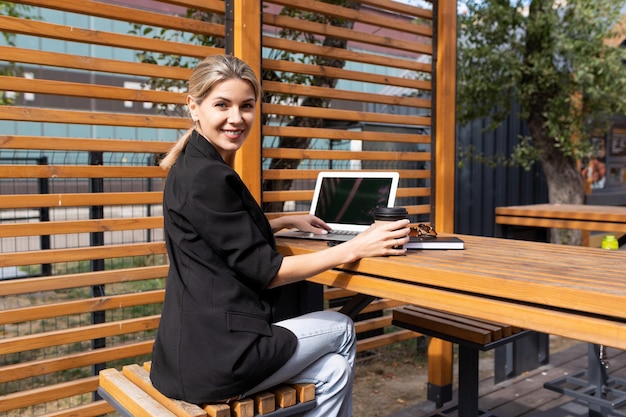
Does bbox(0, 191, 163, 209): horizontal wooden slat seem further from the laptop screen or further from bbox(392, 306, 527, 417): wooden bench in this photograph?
bbox(392, 306, 527, 417): wooden bench

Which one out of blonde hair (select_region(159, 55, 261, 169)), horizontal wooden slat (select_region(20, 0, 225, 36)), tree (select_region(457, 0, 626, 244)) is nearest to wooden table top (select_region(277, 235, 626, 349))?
blonde hair (select_region(159, 55, 261, 169))

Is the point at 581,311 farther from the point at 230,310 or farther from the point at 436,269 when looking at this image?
the point at 230,310

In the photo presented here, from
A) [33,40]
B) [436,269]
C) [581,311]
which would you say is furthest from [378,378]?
[33,40]

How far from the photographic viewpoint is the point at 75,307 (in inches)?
110

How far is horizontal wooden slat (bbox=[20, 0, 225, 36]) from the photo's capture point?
2.70 meters

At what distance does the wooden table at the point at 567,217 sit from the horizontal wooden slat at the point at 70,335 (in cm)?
265

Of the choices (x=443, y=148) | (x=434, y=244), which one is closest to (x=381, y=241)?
(x=434, y=244)

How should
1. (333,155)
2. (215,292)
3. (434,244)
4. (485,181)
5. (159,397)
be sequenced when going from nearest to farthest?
1. (215,292)
2. (159,397)
3. (434,244)
4. (333,155)
5. (485,181)

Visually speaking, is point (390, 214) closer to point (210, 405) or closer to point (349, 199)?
point (349, 199)

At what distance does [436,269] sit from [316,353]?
532mm

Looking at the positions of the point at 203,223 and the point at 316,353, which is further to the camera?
the point at 316,353

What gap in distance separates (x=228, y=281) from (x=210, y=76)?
2.35ft

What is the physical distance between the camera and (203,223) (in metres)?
1.85

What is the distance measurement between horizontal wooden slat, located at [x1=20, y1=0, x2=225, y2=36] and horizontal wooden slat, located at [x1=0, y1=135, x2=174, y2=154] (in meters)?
0.58
